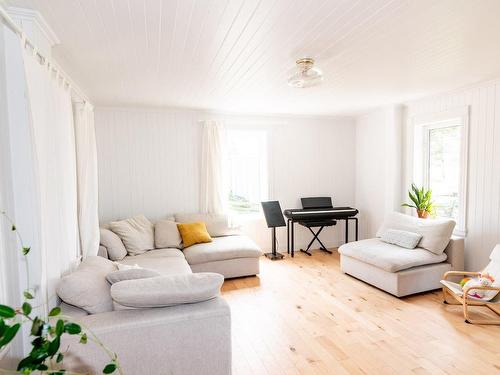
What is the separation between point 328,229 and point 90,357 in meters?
4.73

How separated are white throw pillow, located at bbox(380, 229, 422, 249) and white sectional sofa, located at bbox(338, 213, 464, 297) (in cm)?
5

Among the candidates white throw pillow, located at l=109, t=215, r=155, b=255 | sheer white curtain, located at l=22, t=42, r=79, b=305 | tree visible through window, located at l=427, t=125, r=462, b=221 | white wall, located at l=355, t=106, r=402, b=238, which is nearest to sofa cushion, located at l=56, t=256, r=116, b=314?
sheer white curtain, located at l=22, t=42, r=79, b=305

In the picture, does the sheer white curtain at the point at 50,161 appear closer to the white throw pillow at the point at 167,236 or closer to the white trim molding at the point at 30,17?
the white trim molding at the point at 30,17

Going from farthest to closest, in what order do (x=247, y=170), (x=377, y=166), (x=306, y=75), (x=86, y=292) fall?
(x=247, y=170), (x=377, y=166), (x=306, y=75), (x=86, y=292)

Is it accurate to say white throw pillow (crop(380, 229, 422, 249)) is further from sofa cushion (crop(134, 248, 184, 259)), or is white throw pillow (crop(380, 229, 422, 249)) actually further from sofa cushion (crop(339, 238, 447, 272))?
sofa cushion (crop(134, 248, 184, 259))

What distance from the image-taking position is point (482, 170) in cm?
362

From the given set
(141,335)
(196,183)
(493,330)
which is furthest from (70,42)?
(493,330)

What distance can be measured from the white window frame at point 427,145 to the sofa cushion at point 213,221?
2.92 m

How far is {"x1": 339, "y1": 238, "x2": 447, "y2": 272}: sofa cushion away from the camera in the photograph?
3.45 meters

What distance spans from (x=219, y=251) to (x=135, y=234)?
1.08m

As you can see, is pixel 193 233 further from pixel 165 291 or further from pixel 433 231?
pixel 433 231

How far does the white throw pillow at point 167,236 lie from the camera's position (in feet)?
13.5

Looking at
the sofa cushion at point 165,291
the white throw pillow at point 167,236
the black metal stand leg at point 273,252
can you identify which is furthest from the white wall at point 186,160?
the sofa cushion at point 165,291

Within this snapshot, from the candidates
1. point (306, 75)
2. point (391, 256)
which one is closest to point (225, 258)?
point (391, 256)
